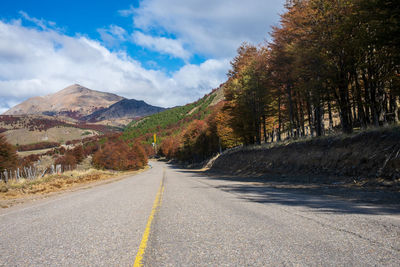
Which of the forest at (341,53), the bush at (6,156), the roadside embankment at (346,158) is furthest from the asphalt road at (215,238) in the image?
the bush at (6,156)

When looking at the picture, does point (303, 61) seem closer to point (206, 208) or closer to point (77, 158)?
point (206, 208)

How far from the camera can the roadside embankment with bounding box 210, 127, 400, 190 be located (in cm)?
1053

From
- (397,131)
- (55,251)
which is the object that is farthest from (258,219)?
(397,131)

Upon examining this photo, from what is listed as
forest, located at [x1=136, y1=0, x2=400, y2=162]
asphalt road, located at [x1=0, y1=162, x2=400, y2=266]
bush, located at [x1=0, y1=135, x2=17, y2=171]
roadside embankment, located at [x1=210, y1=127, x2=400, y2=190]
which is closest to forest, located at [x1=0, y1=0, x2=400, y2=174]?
forest, located at [x1=136, y1=0, x2=400, y2=162]

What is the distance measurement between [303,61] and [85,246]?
58.9 feet

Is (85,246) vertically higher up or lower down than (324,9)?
lower down

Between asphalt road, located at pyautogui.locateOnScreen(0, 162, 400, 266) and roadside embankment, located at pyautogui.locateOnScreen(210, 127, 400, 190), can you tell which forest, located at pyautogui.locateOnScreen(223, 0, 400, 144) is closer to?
roadside embankment, located at pyautogui.locateOnScreen(210, 127, 400, 190)

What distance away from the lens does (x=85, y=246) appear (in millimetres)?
4098

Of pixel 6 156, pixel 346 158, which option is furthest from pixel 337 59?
pixel 6 156

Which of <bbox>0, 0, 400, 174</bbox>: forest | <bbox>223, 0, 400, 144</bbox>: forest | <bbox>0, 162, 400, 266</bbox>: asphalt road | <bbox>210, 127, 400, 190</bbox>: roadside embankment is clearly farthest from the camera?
<bbox>0, 0, 400, 174</bbox>: forest

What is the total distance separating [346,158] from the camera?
1325 centimetres

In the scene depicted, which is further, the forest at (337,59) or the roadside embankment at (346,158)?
the forest at (337,59)

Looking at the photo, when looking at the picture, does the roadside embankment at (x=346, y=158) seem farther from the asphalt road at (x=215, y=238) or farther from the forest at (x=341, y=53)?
the asphalt road at (x=215, y=238)

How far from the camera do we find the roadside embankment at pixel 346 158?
10531 mm
